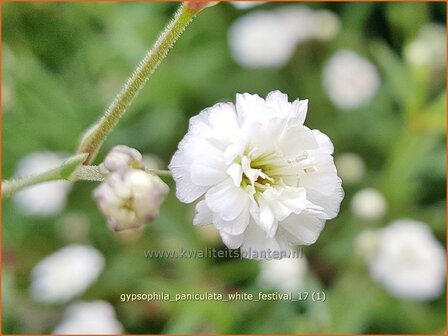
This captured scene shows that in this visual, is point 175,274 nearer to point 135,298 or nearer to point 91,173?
point 135,298

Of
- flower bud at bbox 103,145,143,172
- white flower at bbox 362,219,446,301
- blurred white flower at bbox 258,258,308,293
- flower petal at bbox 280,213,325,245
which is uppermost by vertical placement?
flower bud at bbox 103,145,143,172

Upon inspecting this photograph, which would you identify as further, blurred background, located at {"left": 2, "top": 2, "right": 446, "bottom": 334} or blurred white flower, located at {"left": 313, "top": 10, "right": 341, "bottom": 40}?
blurred white flower, located at {"left": 313, "top": 10, "right": 341, "bottom": 40}

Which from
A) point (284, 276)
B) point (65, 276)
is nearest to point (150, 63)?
point (284, 276)

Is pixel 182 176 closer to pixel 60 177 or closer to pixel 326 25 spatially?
pixel 60 177

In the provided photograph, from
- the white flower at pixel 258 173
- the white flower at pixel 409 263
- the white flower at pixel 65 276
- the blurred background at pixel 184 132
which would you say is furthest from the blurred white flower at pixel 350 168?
the white flower at pixel 258 173

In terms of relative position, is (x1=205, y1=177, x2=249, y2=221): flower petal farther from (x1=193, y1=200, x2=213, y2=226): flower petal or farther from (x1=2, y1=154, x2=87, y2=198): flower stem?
(x1=2, y1=154, x2=87, y2=198): flower stem

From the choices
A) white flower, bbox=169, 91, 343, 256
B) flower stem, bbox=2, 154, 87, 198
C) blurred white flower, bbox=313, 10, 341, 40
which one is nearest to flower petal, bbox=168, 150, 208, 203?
white flower, bbox=169, 91, 343, 256

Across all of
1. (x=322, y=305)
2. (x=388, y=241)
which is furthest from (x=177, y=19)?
(x=388, y=241)
